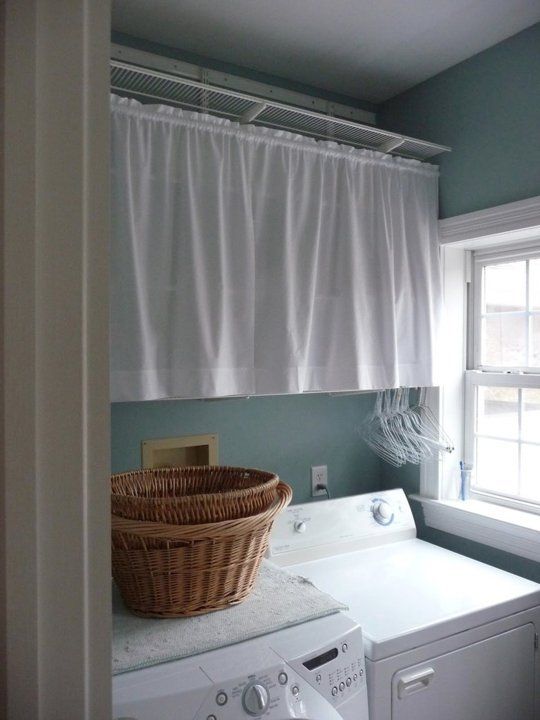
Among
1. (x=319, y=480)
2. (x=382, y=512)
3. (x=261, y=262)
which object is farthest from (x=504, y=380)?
(x=261, y=262)

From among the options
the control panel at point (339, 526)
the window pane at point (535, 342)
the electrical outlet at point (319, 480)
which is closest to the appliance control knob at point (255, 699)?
the control panel at point (339, 526)

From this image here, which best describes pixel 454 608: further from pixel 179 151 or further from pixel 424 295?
pixel 179 151

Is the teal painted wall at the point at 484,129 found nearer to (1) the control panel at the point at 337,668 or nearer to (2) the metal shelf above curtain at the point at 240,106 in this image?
(2) the metal shelf above curtain at the point at 240,106

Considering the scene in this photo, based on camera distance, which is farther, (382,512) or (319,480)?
(319,480)

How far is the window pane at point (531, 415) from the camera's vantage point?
7.08 feet

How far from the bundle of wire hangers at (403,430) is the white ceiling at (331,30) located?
1.30 metres

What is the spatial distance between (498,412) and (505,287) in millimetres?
503

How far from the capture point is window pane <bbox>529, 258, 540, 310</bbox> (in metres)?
2.16

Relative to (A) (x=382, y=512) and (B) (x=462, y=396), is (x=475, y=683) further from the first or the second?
(B) (x=462, y=396)

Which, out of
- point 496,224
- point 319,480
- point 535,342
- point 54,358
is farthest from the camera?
point 319,480

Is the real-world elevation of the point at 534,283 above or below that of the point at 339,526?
above

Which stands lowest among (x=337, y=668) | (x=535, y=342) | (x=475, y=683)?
(x=475, y=683)

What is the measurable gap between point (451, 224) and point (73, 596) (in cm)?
211

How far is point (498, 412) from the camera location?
7.56 ft
